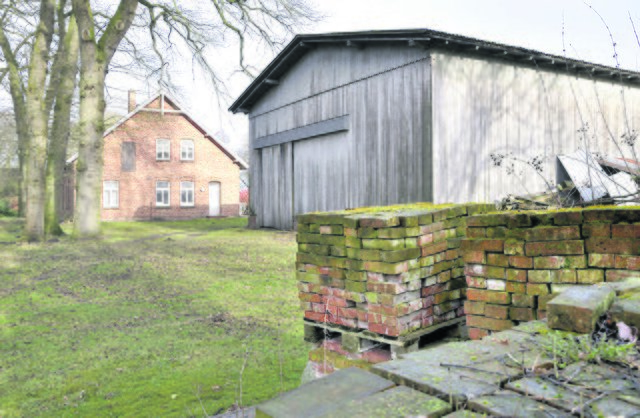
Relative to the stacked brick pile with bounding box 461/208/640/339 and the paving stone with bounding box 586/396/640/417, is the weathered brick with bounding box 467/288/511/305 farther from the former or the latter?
the paving stone with bounding box 586/396/640/417

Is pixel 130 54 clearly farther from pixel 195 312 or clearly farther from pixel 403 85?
pixel 195 312

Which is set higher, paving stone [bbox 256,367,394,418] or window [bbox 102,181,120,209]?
window [bbox 102,181,120,209]

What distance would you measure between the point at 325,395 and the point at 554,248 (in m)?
2.01

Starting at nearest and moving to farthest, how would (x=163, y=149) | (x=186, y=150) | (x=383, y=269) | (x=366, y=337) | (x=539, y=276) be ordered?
(x=539, y=276) < (x=383, y=269) < (x=366, y=337) < (x=163, y=149) < (x=186, y=150)

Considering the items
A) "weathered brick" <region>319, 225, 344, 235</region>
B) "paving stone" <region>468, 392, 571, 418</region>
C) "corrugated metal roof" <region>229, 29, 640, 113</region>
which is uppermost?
"corrugated metal roof" <region>229, 29, 640, 113</region>

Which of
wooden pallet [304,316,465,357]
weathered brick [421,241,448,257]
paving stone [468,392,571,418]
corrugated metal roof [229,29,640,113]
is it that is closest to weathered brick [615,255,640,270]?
weathered brick [421,241,448,257]

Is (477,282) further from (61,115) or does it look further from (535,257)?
(61,115)

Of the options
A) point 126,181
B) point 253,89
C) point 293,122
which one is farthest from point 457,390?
point 126,181

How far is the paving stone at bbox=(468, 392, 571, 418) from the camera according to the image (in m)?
1.62

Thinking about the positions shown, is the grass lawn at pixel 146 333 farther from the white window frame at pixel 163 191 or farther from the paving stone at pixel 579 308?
the white window frame at pixel 163 191

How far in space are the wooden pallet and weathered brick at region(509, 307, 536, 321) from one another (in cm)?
75

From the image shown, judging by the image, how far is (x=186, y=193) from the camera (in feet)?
A: 104

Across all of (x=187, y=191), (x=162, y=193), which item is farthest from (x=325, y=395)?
(x=187, y=191)

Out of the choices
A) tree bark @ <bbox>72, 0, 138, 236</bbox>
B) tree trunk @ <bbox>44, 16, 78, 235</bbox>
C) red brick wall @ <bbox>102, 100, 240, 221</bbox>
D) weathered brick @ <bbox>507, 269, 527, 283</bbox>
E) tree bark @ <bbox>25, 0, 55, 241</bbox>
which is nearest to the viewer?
weathered brick @ <bbox>507, 269, 527, 283</bbox>
